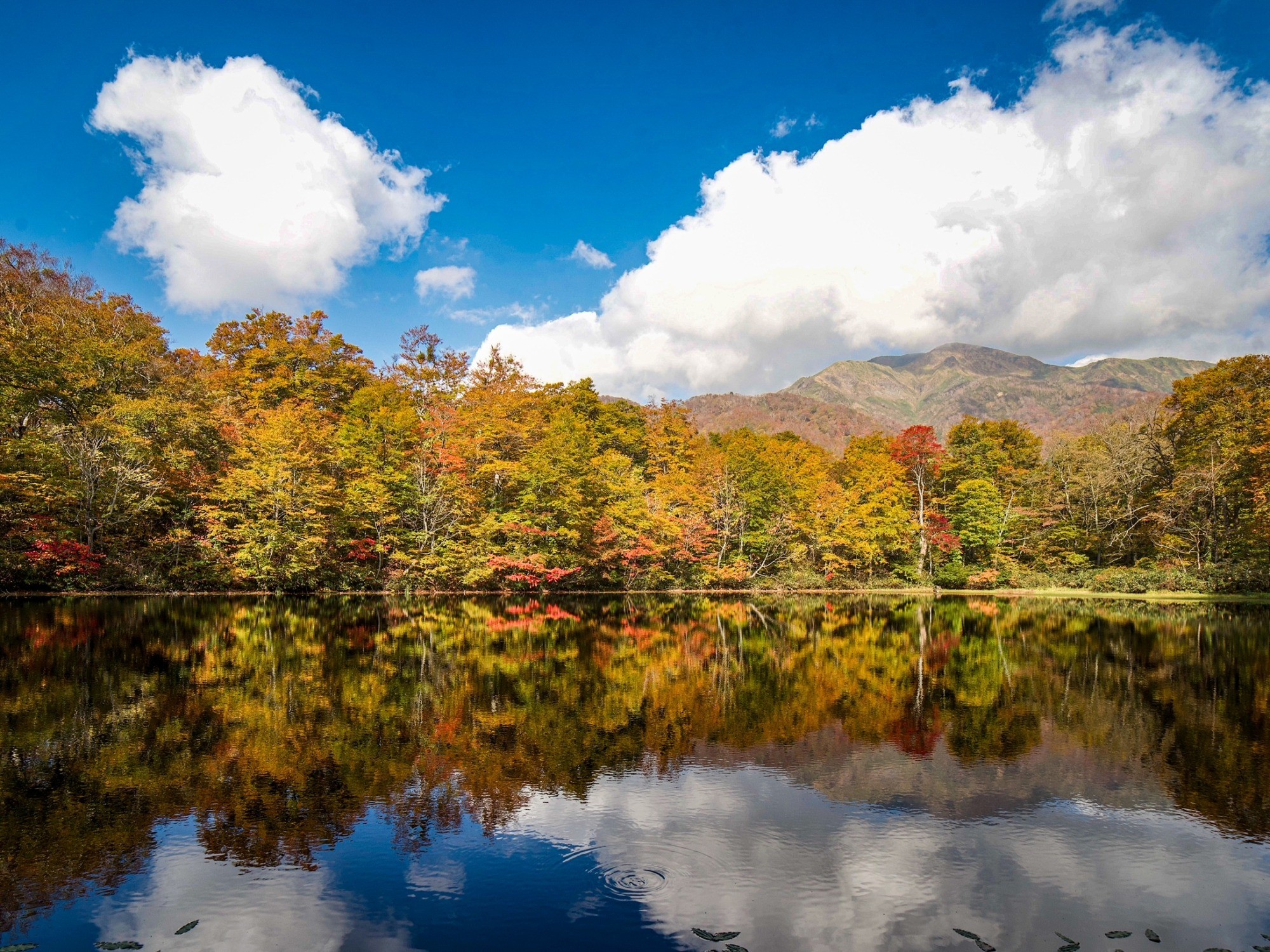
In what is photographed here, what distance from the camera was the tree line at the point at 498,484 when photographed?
29984mm

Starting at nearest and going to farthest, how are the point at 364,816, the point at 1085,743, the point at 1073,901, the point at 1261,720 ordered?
the point at 1073,901 → the point at 364,816 → the point at 1085,743 → the point at 1261,720

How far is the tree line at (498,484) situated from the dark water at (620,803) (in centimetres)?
1761

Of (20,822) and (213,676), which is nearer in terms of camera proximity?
(20,822)

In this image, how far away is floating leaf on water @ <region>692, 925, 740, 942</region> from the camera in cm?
478

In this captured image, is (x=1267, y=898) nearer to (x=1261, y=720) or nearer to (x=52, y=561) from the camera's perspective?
(x=1261, y=720)

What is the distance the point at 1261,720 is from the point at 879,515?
3553cm

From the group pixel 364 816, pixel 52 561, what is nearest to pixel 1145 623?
pixel 364 816

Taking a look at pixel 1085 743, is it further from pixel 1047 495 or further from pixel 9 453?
pixel 1047 495

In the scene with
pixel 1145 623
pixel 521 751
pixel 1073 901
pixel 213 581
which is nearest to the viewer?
pixel 1073 901

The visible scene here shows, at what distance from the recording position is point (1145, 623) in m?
24.8

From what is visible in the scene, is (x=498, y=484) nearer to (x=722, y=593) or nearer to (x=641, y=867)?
(x=722, y=593)

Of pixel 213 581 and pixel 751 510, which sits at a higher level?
pixel 751 510

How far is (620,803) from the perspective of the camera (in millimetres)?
7086

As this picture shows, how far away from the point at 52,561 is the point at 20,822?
28177 millimetres
